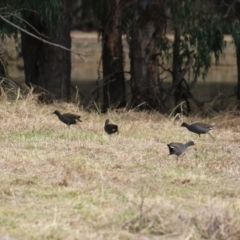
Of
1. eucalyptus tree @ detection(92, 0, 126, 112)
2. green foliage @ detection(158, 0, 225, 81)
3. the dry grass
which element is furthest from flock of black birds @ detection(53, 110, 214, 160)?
eucalyptus tree @ detection(92, 0, 126, 112)

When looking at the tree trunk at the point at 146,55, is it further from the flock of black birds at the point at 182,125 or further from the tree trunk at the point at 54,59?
the flock of black birds at the point at 182,125

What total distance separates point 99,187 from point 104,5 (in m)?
11.6

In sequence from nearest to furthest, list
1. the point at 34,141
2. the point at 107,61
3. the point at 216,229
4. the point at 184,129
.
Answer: the point at 216,229 → the point at 34,141 → the point at 184,129 → the point at 107,61

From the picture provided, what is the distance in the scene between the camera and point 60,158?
35.0 feet

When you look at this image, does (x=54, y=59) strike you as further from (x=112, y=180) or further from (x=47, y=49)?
(x=112, y=180)

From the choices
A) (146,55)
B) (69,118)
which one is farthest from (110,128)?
(146,55)

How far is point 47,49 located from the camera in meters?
18.1

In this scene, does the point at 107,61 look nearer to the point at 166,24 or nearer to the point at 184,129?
the point at 166,24

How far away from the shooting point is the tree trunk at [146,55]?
17.3 m

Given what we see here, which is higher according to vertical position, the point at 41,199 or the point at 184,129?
the point at 41,199

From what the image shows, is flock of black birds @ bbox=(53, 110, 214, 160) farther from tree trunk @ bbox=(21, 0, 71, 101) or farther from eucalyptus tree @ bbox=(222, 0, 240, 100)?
eucalyptus tree @ bbox=(222, 0, 240, 100)

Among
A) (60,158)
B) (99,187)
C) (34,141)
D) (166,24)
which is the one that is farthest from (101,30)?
(99,187)

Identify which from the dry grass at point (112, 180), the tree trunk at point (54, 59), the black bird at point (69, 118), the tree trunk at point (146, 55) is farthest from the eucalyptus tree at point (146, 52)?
the black bird at point (69, 118)

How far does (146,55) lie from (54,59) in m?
2.05
